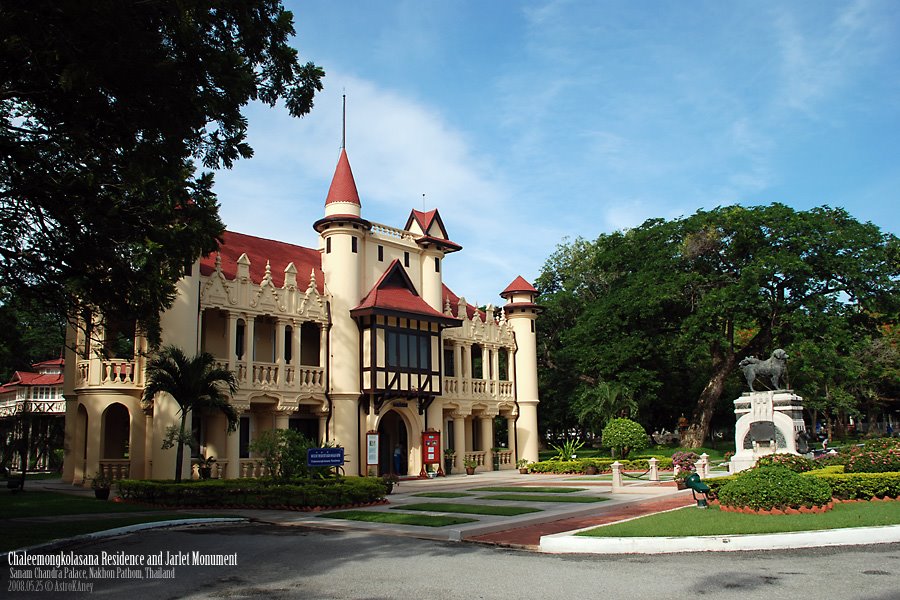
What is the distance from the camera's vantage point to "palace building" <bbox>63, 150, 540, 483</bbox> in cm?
2758

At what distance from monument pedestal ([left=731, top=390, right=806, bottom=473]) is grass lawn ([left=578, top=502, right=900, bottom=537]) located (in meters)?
11.7

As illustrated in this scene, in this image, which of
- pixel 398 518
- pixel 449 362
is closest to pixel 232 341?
pixel 398 518

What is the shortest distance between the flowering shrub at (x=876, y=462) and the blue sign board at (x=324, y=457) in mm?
14717

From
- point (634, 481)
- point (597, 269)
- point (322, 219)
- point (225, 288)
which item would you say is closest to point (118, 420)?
point (225, 288)

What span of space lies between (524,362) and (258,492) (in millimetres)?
24111

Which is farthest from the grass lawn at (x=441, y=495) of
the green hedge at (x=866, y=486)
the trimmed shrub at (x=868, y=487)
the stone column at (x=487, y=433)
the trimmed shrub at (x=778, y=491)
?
the stone column at (x=487, y=433)

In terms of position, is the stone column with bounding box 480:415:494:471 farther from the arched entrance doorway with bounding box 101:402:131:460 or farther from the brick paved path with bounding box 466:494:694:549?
the brick paved path with bounding box 466:494:694:549

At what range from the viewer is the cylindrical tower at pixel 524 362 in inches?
1708

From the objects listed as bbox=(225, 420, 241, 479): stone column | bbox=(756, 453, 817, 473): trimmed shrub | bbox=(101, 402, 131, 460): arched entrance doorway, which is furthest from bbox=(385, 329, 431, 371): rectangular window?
bbox=(756, 453, 817, 473): trimmed shrub

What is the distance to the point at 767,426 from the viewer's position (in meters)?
28.2

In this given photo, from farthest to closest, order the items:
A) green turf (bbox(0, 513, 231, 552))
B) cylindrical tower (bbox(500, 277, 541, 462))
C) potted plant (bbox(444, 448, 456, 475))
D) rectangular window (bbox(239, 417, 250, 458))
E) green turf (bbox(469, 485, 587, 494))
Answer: cylindrical tower (bbox(500, 277, 541, 462))
potted plant (bbox(444, 448, 456, 475))
rectangular window (bbox(239, 417, 250, 458))
green turf (bbox(469, 485, 587, 494))
green turf (bbox(0, 513, 231, 552))

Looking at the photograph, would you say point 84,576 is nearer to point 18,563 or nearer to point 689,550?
point 18,563

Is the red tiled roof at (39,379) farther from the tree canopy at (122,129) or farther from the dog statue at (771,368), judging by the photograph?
the dog statue at (771,368)

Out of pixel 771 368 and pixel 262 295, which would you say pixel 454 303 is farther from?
pixel 771 368
